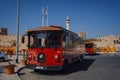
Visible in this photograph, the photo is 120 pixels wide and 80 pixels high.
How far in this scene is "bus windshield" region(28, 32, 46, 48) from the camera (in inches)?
617

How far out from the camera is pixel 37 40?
15914 mm

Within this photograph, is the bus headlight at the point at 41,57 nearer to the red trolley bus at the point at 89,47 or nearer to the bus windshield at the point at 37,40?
the bus windshield at the point at 37,40

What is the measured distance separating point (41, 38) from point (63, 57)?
1962 millimetres

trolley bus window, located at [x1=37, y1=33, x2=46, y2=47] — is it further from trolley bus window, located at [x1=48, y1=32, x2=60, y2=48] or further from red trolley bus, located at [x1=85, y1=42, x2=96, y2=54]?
red trolley bus, located at [x1=85, y1=42, x2=96, y2=54]

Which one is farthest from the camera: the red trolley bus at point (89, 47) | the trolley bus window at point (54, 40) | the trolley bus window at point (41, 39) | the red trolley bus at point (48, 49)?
the red trolley bus at point (89, 47)

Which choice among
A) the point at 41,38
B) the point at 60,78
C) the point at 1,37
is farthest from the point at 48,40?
the point at 1,37

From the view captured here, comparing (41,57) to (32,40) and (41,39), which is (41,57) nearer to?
(41,39)

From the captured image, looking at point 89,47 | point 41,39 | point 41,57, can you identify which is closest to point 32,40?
point 41,39

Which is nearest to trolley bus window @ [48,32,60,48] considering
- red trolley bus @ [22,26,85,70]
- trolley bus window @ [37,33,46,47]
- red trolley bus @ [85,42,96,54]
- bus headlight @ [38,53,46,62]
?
red trolley bus @ [22,26,85,70]

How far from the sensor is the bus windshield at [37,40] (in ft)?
51.4

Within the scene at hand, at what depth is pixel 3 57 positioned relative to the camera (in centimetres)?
2745

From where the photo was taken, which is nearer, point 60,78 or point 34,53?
point 60,78

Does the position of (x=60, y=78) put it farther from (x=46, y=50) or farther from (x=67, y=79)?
(x=46, y=50)

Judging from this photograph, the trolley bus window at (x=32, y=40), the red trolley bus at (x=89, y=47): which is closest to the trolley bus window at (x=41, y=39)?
the trolley bus window at (x=32, y=40)
